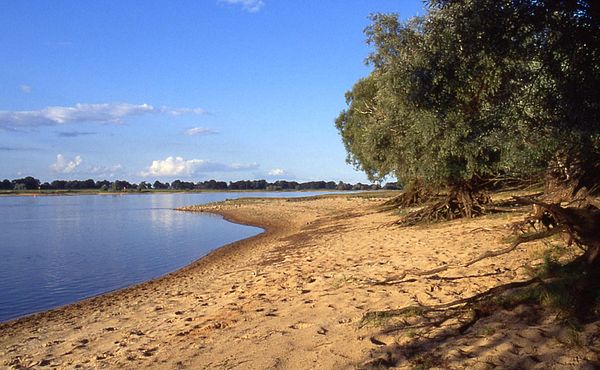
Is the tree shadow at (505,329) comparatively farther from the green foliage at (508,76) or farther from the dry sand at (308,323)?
the green foliage at (508,76)

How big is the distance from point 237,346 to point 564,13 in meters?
6.34

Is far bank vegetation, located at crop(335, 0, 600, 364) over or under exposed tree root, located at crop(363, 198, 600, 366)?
over

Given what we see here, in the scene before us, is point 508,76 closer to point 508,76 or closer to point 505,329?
point 508,76

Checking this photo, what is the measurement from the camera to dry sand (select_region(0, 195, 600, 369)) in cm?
592

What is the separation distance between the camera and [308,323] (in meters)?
7.86

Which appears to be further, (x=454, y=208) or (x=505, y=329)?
(x=454, y=208)

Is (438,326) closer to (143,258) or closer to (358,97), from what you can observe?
(143,258)

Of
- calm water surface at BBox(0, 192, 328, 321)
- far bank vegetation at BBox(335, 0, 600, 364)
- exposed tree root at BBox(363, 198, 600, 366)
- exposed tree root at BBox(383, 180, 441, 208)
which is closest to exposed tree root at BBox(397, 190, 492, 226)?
exposed tree root at BBox(383, 180, 441, 208)

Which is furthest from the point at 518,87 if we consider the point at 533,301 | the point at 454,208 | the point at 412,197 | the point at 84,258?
the point at 412,197

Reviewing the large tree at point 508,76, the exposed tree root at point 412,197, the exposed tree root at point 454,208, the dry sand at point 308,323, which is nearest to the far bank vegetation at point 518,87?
the large tree at point 508,76

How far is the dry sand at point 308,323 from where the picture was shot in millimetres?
5918

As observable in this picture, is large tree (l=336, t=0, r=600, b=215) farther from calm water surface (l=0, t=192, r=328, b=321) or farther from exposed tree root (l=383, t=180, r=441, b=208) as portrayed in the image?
exposed tree root (l=383, t=180, r=441, b=208)

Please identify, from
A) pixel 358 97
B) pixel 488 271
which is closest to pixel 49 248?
pixel 358 97

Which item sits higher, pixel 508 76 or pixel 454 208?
pixel 508 76
